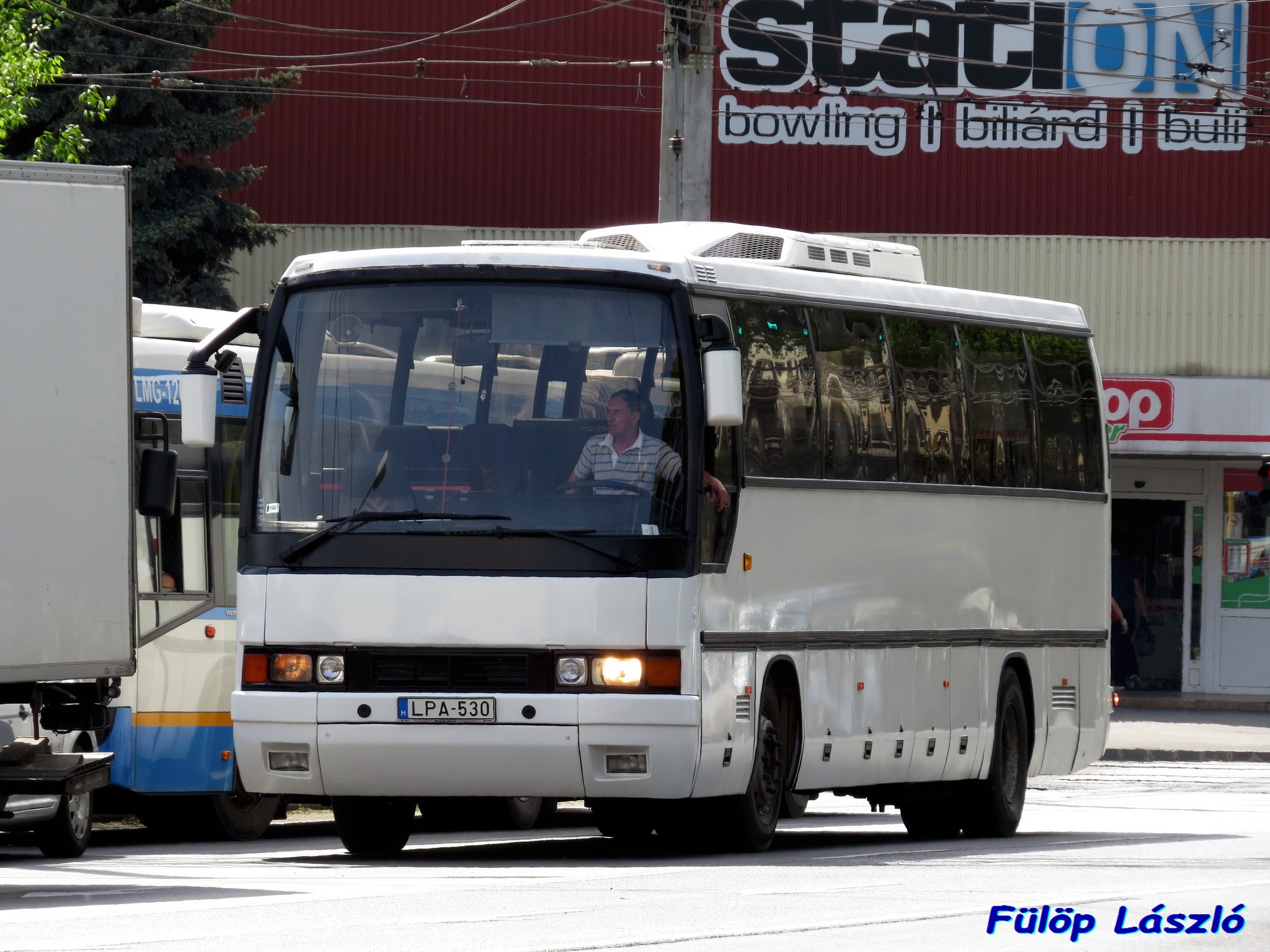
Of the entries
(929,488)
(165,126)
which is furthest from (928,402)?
(165,126)

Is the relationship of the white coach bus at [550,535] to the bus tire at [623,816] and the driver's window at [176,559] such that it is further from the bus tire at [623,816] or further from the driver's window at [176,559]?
the driver's window at [176,559]

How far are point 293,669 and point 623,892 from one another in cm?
247

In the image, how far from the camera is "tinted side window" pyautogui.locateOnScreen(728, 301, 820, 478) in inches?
523

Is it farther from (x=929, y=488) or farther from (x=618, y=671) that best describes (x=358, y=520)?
(x=929, y=488)

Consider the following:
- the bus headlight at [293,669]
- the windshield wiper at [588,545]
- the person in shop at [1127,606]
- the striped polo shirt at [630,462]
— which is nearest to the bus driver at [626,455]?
the striped polo shirt at [630,462]

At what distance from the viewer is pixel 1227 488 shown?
1389 inches

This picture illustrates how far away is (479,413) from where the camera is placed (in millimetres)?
12352

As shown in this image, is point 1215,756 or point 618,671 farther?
point 1215,756

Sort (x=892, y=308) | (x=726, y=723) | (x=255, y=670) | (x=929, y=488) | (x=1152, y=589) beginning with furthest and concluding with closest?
(x=1152, y=589) → (x=929, y=488) → (x=892, y=308) → (x=726, y=723) → (x=255, y=670)

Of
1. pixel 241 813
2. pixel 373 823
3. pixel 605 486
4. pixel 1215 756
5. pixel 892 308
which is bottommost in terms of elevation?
pixel 1215 756

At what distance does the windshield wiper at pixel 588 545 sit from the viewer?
12.2m

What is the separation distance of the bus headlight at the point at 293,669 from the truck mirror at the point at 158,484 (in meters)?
1.16

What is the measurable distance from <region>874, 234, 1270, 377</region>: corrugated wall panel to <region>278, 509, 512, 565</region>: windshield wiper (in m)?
22.2

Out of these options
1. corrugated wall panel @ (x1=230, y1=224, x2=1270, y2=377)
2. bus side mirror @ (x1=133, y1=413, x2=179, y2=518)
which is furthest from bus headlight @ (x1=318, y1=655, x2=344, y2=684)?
corrugated wall panel @ (x1=230, y1=224, x2=1270, y2=377)
